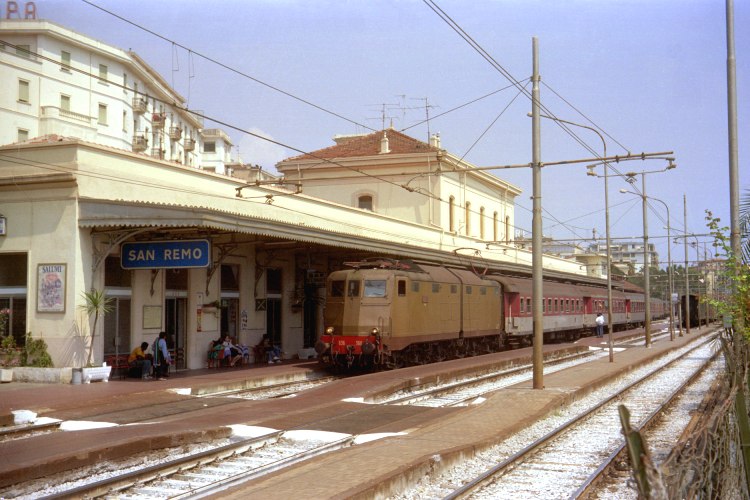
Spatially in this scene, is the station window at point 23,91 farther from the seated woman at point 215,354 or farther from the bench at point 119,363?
the bench at point 119,363

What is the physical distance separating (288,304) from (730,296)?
66.4ft

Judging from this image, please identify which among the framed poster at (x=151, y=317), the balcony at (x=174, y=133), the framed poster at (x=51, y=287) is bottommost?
the framed poster at (x=151, y=317)

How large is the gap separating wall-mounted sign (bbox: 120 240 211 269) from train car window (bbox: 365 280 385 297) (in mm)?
5670

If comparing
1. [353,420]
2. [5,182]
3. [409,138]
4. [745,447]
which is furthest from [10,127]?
[745,447]

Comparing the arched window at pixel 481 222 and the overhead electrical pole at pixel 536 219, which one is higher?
the arched window at pixel 481 222

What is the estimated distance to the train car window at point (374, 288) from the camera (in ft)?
83.0

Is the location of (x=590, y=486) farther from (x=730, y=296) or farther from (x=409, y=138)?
(x=409, y=138)

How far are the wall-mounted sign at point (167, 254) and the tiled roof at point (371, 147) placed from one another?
87.5 ft

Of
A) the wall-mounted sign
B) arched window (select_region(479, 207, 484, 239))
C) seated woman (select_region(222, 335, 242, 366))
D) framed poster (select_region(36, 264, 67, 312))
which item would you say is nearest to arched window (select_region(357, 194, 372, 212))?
arched window (select_region(479, 207, 484, 239))

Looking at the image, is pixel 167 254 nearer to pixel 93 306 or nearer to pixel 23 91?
pixel 93 306

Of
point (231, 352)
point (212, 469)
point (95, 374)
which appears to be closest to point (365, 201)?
point (231, 352)

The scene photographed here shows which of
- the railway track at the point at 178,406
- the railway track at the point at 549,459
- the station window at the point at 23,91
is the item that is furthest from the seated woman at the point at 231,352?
the station window at the point at 23,91

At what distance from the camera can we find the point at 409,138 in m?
50.8

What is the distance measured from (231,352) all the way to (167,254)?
6039mm
